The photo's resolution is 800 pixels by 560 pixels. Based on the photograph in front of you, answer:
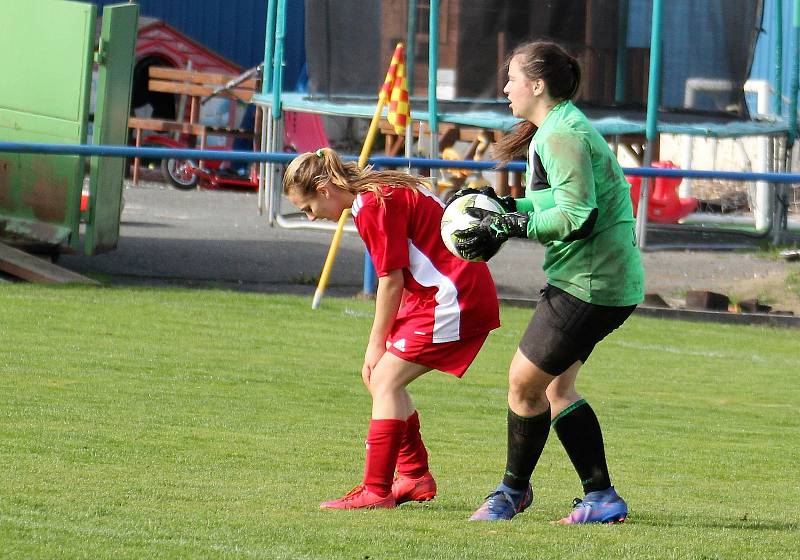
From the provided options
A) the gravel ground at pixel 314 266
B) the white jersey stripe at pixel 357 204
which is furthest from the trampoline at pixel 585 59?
the white jersey stripe at pixel 357 204

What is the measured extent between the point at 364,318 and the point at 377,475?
733cm

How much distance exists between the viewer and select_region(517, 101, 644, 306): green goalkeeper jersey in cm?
494

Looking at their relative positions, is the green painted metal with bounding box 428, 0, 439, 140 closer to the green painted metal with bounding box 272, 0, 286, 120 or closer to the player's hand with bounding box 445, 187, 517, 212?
the green painted metal with bounding box 272, 0, 286, 120

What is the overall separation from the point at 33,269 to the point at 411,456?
8.53 metres

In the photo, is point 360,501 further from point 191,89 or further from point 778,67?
point 191,89

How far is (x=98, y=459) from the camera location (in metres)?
6.22

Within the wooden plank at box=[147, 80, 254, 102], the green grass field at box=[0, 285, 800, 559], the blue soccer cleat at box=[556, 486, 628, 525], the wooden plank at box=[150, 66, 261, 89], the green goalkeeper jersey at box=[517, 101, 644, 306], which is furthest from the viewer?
the wooden plank at box=[150, 66, 261, 89]

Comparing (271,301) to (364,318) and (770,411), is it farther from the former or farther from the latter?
(770,411)

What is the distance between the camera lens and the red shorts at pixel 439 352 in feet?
18.2

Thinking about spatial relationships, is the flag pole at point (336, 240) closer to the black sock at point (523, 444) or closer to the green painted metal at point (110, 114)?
the green painted metal at point (110, 114)

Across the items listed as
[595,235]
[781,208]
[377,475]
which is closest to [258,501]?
[377,475]

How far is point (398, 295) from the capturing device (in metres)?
5.57

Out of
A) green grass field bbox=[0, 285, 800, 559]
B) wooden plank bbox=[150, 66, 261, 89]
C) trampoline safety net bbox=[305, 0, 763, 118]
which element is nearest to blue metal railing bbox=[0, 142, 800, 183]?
green grass field bbox=[0, 285, 800, 559]

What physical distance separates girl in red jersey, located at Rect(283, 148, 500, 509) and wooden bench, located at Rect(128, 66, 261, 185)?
64.8ft
